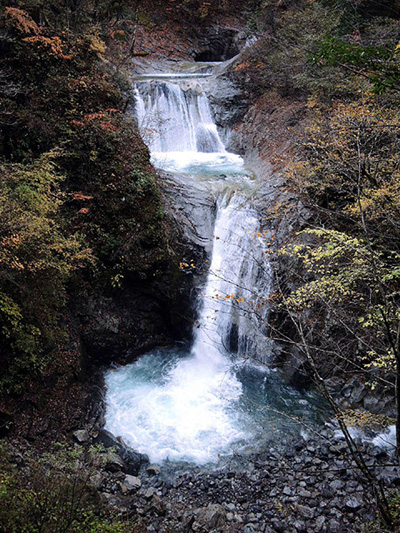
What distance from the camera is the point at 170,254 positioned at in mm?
8852

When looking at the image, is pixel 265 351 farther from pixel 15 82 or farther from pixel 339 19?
pixel 339 19

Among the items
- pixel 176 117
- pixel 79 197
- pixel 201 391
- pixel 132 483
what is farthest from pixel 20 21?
pixel 132 483

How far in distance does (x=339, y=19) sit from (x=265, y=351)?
12.2 metres

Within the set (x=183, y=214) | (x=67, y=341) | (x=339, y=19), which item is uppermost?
(x=339, y=19)

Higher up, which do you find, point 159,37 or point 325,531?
point 159,37

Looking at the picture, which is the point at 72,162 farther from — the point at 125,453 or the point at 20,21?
the point at 125,453

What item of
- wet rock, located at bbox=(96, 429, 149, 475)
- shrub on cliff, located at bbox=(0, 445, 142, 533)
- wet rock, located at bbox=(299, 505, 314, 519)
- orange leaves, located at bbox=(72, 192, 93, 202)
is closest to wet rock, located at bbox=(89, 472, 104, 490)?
shrub on cliff, located at bbox=(0, 445, 142, 533)

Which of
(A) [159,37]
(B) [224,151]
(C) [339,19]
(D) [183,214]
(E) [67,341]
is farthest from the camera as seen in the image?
(A) [159,37]

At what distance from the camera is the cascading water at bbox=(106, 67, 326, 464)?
660cm

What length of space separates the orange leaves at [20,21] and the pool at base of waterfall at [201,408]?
8439mm

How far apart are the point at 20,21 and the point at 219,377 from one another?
9600mm

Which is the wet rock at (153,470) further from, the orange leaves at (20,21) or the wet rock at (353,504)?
the orange leaves at (20,21)

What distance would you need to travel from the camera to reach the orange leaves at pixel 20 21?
741cm

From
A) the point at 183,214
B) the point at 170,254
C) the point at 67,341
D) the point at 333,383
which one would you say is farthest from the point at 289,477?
the point at 183,214
